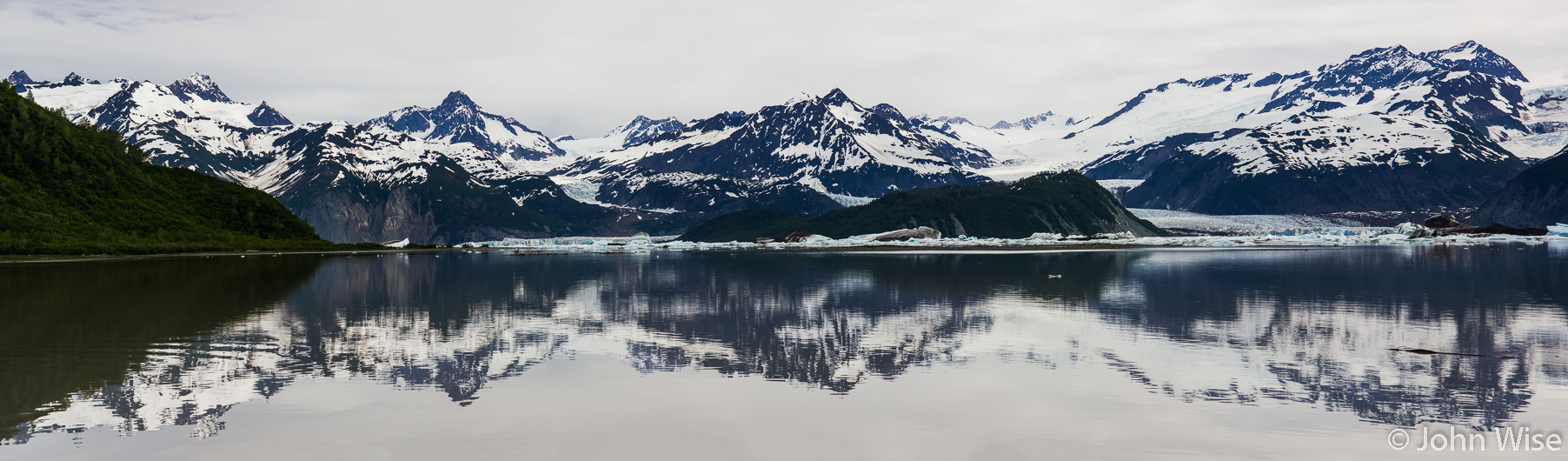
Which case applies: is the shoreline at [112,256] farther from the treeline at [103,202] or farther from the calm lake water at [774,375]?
the calm lake water at [774,375]

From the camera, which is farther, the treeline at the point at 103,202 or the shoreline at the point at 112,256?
the treeline at the point at 103,202

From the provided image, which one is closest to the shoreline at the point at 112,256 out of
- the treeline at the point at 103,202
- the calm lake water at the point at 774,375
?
the treeline at the point at 103,202

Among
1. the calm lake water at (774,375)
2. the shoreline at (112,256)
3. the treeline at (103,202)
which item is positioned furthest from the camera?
the treeline at (103,202)

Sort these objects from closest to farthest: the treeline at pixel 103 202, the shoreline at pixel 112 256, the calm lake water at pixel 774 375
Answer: the calm lake water at pixel 774 375, the shoreline at pixel 112 256, the treeline at pixel 103 202

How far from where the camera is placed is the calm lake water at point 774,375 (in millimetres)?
16719

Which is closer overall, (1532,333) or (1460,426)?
(1460,426)

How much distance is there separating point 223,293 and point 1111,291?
46.6m

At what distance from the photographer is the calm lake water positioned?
16.7 metres

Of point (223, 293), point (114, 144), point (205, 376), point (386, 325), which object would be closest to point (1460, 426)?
point (205, 376)

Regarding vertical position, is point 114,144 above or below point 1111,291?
above

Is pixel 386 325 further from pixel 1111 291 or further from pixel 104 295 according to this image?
pixel 1111 291

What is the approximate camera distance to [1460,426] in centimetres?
1747

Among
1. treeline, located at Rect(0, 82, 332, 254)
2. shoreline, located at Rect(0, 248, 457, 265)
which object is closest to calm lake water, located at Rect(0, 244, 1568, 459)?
shoreline, located at Rect(0, 248, 457, 265)

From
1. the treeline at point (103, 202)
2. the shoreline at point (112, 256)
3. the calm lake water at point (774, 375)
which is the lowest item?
the calm lake water at point (774, 375)
